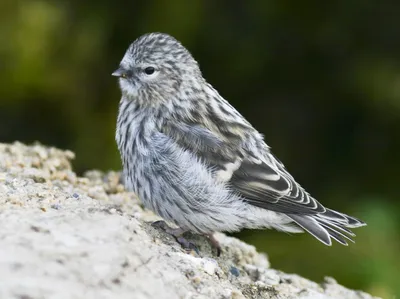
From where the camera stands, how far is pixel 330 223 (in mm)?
4695

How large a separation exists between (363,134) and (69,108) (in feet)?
8.88

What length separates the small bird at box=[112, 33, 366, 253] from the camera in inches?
181

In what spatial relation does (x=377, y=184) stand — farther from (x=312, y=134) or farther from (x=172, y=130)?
(x=172, y=130)

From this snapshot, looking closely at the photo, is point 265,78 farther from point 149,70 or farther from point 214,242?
point 214,242

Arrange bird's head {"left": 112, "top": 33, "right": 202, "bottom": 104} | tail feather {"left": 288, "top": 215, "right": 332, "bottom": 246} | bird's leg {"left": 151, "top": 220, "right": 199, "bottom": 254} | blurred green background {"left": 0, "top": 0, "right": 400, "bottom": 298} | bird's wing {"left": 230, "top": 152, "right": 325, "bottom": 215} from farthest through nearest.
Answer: blurred green background {"left": 0, "top": 0, "right": 400, "bottom": 298}, bird's head {"left": 112, "top": 33, "right": 202, "bottom": 104}, bird's wing {"left": 230, "top": 152, "right": 325, "bottom": 215}, tail feather {"left": 288, "top": 215, "right": 332, "bottom": 246}, bird's leg {"left": 151, "top": 220, "right": 199, "bottom": 254}

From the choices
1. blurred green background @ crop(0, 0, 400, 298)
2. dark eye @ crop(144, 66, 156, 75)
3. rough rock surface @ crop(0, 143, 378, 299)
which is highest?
blurred green background @ crop(0, 0, 400, 298)

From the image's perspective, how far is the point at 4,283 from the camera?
Result: 9.94 feet

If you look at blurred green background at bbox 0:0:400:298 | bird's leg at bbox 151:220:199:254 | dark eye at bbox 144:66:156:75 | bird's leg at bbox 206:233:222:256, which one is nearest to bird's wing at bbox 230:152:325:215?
bird's leg at bbox 206:233:222:256

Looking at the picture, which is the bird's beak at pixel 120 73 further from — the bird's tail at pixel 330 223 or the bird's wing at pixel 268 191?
the bird's tail at pixel 330 223

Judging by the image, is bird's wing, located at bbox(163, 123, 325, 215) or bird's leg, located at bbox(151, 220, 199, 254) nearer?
bird's leg, located at bbox(151, 220, 199, 254)

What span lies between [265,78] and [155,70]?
9.66ft

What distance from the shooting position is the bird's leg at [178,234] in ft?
14.5

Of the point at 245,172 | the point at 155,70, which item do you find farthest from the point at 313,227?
the point at 155,70

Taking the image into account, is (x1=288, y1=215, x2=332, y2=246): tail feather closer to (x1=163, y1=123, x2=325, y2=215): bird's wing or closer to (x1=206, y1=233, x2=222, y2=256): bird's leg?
(x1=163, y1=123, x2=325, y2=215): bird's wing
